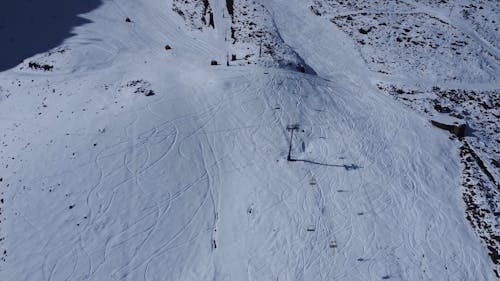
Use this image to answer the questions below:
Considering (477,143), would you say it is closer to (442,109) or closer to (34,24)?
(442,109)

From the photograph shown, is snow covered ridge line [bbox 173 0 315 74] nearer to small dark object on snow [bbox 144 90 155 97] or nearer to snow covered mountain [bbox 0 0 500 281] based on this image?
Answer: snow covered mountain [bbox 0 0 500 281]

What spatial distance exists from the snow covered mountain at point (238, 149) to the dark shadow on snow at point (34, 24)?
0.20 m

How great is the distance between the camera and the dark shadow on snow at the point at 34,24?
104 ft

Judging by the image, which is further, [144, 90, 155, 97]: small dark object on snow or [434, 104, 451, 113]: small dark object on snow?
[434, 104, 451, 113]: small dark object on snow

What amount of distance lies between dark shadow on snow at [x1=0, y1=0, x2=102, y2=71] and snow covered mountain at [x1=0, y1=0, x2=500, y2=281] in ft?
0.67

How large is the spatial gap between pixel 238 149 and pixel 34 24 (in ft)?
82.0

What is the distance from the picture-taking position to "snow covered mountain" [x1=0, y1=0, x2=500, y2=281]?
59.3ft

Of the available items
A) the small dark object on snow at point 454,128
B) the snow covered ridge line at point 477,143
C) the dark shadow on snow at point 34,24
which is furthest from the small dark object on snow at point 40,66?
the small dark object on snow at point 454,128

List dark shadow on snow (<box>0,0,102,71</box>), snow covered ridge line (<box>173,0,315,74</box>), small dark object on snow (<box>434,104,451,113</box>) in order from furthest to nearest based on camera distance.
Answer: dark shadow on snow (<box>0,0,102,71</box>) < snow covered ridge line (<box>173,0,315,74</box>) < small dark object on snow (<box>434,104,451,113</box>)

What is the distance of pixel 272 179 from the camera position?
21688 millimetres

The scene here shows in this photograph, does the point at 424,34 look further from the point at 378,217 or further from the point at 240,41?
the point at 378,217

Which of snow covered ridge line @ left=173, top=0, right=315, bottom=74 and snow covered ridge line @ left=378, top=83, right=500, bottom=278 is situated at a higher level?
snow covered ridge line @ left=173, top=0, right=315, bottom=74

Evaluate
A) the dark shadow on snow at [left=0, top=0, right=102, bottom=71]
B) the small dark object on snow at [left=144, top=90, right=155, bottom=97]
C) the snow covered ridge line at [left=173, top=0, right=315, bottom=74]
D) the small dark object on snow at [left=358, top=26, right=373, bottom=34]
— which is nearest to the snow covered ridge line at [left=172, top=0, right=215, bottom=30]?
the snow covered ridge line at [left=173, top=0, right=315, bottom=74]

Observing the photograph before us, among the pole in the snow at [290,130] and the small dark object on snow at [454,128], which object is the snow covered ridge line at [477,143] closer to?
the small dark object on snow at [454,128]
